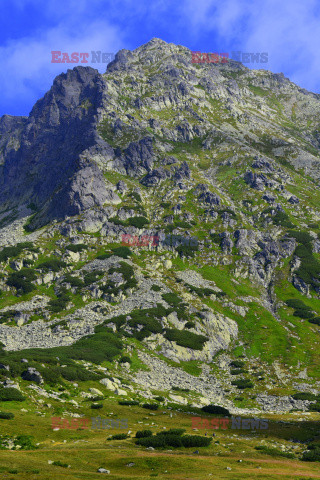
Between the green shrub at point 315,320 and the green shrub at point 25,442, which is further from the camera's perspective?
the green shrub at point 315,320

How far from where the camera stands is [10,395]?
116 feet

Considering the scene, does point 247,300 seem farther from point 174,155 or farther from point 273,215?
point 174,155

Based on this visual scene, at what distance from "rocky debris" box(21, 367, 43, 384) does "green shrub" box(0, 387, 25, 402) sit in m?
5.32

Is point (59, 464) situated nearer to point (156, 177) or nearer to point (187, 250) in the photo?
point (187, 250)

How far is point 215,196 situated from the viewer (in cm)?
14625

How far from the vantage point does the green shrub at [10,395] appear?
35.0 m

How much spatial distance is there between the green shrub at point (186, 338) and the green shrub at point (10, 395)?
156 feet

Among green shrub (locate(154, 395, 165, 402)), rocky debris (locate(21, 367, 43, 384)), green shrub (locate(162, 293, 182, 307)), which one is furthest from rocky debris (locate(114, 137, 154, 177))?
rocky debris (locate(21, 367, 43, 384))

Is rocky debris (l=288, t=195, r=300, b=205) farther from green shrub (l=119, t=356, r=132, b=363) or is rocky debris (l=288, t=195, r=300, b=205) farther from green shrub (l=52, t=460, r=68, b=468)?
green shrub (l=52, t=460, r=68, b=468)

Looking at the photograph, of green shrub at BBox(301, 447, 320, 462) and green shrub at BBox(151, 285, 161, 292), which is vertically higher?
green shrub at BBox(151, 285, 161, 292)

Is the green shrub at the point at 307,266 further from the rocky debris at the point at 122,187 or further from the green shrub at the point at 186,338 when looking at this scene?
the rocky debris at the point at 122,187

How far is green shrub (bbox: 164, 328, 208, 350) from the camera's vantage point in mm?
79188

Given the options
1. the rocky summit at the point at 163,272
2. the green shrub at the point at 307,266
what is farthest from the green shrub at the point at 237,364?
the green shrub at the point at 307,266

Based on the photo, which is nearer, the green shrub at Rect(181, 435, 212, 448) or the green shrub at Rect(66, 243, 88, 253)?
the green shrub at Rect(181, 435, 212, 448)
